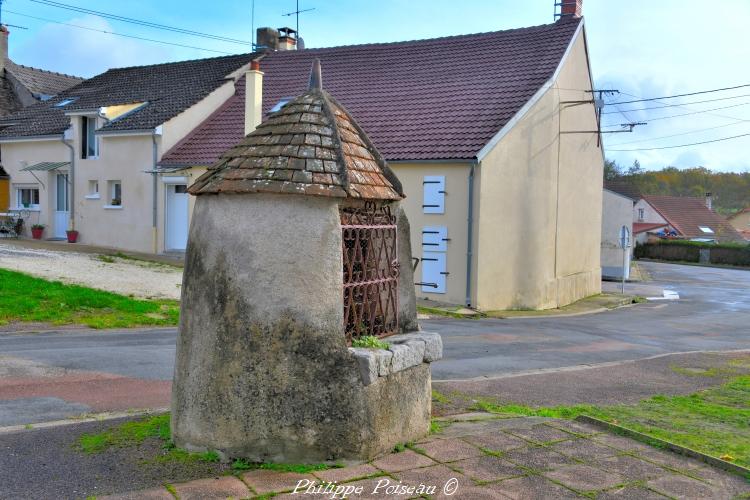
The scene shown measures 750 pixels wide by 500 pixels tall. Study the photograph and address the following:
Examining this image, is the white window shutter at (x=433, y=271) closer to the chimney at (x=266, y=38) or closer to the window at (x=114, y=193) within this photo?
the window at (x=114, y=193)

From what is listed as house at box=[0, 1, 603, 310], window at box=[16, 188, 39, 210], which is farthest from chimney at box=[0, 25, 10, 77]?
window at box=[16, 188, 39, 210]

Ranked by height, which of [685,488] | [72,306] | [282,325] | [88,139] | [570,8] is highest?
[570,8]

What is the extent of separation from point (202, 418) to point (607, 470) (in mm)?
3161

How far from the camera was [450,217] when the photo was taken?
64.8 feet

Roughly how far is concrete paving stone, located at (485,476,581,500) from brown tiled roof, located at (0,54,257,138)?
20848mm

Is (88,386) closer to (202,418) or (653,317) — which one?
(202,418)

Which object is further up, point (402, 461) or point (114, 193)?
point (114, 193)

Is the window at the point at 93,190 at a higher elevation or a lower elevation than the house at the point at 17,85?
lower

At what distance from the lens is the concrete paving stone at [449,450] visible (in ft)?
18.6

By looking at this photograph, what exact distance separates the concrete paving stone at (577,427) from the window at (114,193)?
21.4 meters

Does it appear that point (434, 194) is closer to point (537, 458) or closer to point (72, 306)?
point (72, 306)

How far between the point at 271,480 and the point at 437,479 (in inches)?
47.0

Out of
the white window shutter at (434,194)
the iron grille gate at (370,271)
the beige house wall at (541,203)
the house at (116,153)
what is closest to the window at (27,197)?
the house at (116,153)

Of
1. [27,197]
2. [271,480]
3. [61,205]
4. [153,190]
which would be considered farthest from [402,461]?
[27,197]
